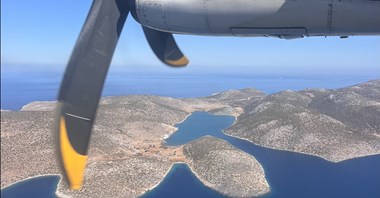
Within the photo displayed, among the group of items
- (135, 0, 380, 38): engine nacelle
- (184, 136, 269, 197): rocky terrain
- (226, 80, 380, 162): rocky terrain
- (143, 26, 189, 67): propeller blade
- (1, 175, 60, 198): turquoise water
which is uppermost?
(135, 0, 380, 38): engine nacelle

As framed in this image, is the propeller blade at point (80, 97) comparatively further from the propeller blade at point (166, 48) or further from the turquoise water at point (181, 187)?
the turquoise water at point (181, 187)

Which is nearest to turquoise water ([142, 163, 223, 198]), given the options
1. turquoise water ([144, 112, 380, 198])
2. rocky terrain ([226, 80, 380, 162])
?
turquoise water ([144, 112, 380, 198])

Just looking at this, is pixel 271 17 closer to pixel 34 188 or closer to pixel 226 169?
pixel 34 188

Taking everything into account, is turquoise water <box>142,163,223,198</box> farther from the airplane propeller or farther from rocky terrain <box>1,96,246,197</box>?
the airplane propeller

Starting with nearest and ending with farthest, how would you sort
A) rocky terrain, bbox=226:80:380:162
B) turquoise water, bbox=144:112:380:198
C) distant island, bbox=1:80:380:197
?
distant island, bbox=1:80:380:197, turquoise water, bbox=144:112:380:198, rocky terrain, bbox=226:80:380:162

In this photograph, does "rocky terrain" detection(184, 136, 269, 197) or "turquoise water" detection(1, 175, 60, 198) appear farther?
"rocky terrain" detection(184, 136, 269, 197)

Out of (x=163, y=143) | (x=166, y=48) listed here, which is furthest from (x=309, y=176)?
(x=166, y=48)

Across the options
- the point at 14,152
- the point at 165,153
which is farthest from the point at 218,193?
the point at 14,152
